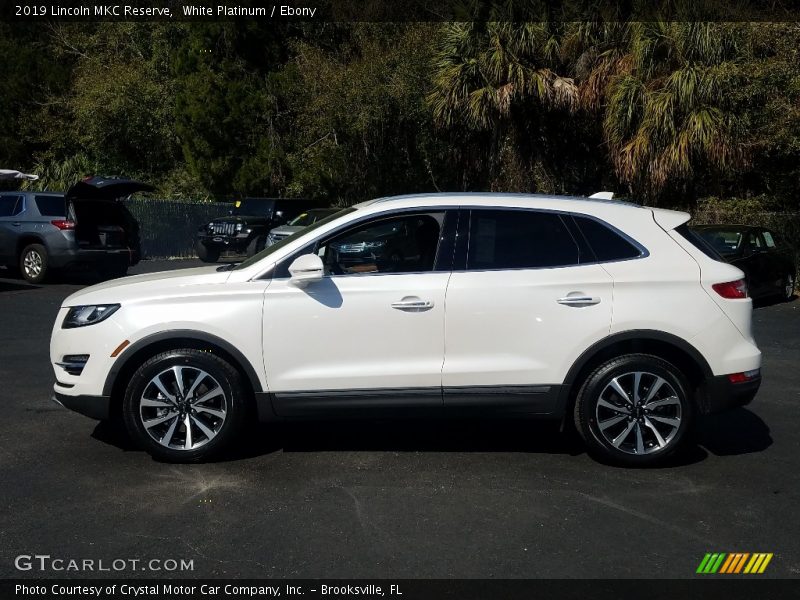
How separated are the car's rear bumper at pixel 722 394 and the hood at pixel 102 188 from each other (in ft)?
42.4

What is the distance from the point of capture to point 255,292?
6.10m

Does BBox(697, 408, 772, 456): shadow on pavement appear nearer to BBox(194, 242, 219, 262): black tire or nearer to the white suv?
the white suv

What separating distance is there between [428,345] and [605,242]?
1.36 meters

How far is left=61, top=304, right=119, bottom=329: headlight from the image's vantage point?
242 inches

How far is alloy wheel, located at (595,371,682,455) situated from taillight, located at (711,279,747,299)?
0.68m

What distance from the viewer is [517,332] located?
607 centimetres

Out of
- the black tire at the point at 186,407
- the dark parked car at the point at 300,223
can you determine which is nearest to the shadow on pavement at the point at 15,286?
the dark parked car at the point at 300,223

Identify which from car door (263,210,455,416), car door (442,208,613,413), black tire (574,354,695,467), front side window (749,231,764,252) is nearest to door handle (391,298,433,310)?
car door (263,210,455,416)

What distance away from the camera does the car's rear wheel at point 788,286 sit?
16995 millimetres

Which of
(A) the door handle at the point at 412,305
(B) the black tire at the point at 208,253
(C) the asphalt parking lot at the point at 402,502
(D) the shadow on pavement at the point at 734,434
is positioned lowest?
(B) the black tire at the point at 208,253

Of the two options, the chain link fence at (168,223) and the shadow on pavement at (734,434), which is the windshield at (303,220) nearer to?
the chain link fence at (168,223)

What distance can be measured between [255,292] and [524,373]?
1.77 meters
